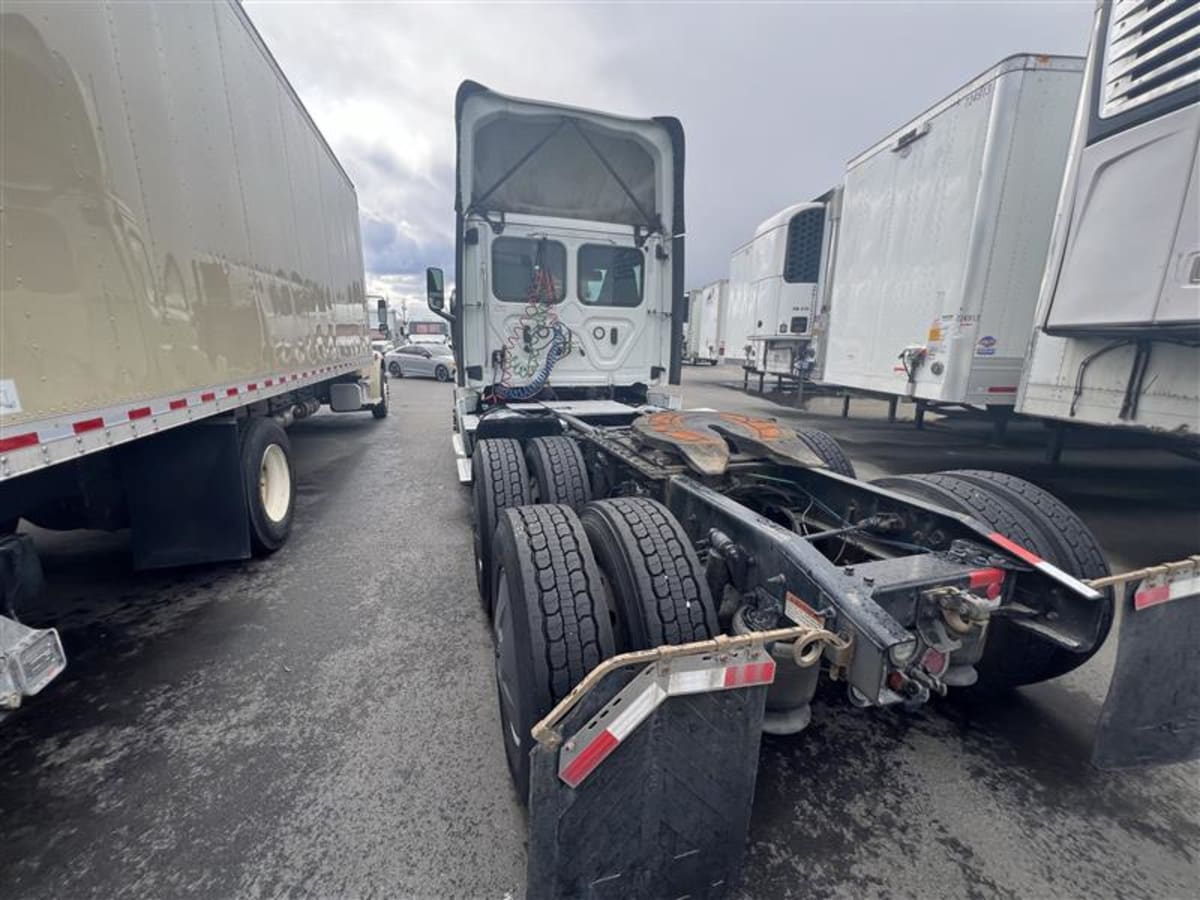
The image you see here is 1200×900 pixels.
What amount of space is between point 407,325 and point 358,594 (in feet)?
168

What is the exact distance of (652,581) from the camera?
6.26 ft

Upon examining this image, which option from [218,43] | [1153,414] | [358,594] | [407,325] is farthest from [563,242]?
[407,325]

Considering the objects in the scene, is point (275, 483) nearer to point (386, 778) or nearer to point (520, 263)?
point (520, 263)

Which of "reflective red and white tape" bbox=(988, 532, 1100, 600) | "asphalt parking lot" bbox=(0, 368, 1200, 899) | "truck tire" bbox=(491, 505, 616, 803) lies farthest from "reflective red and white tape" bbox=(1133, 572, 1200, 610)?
"truck tire" bbox=(491, 505, 616, 803)

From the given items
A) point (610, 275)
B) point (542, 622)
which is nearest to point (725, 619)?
point (542, 622)

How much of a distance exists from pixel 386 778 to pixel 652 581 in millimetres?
1359

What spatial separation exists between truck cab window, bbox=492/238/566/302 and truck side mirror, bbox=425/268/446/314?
86 cm

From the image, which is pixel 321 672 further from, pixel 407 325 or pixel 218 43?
pixel 407 325

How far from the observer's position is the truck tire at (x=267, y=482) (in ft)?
13.2

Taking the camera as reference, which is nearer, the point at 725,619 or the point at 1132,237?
the point at 725,619

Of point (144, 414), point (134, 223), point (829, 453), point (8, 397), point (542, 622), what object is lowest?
point (542, 622)

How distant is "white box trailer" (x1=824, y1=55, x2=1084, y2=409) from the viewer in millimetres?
5215

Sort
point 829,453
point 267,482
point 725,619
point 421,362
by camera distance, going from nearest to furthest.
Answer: point 725,619 → point 829,453 → point 267,482 → point 421,362

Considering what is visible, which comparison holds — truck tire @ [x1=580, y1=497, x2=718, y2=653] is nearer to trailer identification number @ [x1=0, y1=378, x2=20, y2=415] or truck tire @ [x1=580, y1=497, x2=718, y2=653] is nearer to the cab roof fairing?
trailer identification number @ [x1=0, y1=378, x2=20, y2=415]
